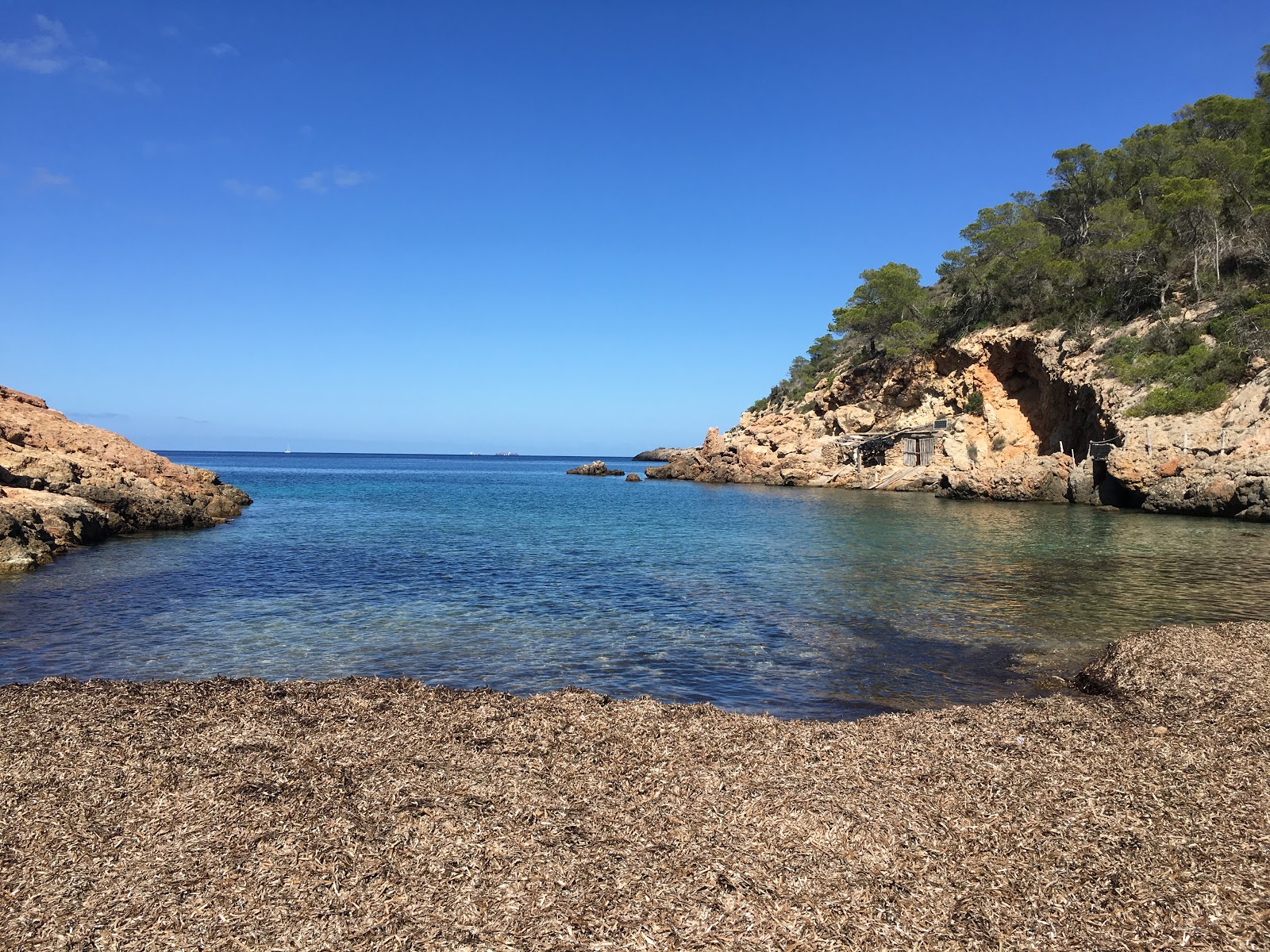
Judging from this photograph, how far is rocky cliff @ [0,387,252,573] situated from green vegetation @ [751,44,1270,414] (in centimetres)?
5026

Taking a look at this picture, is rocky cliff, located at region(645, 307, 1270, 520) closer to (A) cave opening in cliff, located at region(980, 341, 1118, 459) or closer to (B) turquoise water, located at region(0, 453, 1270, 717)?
(A) cave opening in cliff, located at region(980, 341, 1118, 459)

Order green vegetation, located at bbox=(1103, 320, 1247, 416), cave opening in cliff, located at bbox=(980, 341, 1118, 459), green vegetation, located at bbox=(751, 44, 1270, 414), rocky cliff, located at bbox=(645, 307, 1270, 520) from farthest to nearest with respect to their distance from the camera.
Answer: cave opening in cliff, located at bbox=(980, 341, 1118, 459)
green vegetation, located at bbox=(751, 44, 1270, 414)
green vegetation, located at bbox=(1103, 320, 1247, 416)
rocky cliff, located at bbox=(645, 307, 1270, 520)

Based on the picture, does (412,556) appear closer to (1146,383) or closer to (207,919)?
(207,919)

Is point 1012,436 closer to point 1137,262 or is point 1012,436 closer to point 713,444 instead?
point 1137,262

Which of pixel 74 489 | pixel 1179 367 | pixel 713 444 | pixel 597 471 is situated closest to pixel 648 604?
pixel 74 489

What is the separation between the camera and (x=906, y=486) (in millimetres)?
58688

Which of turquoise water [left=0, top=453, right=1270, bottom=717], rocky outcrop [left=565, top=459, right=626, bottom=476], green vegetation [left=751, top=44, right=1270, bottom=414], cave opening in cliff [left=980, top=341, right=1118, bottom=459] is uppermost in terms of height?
green vegetation [left=751, top=44, right=1270, bottom=414]

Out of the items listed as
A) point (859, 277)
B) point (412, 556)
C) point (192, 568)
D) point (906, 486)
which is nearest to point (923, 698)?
point (412, 556)

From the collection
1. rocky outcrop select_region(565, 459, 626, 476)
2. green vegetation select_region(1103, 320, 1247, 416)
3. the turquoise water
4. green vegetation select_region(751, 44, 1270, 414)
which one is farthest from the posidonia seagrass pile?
rocky outcrop select_region(565, 459, 626, 476)

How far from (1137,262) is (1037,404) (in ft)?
39.4

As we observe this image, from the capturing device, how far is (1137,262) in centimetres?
4909

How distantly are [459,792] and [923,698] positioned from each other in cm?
683

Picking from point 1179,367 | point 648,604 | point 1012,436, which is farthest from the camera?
point 1012,436

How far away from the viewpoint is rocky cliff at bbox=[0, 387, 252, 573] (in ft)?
73.8
